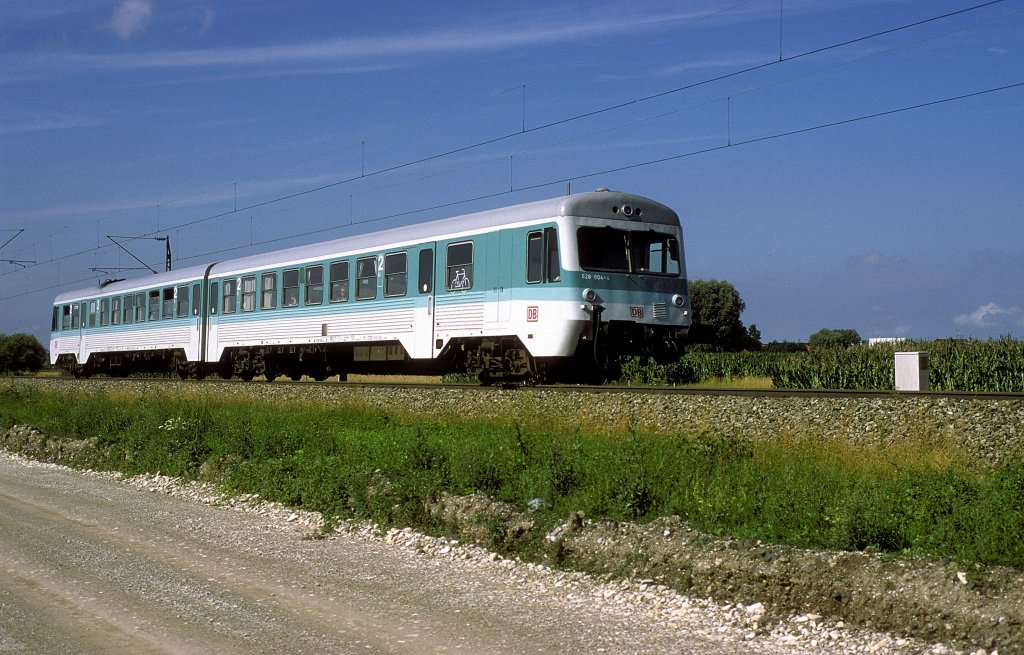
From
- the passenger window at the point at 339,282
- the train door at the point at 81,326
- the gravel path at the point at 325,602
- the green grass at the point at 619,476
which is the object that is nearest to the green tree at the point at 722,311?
the train door at the point at 81,326

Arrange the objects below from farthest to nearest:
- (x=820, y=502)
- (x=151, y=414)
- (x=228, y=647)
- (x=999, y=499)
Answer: (x=151, y=414) < (x=820, y=502) < (x=999, y=499) < (x=228, y=647)

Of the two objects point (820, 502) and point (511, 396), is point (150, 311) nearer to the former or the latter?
point (511, 396)

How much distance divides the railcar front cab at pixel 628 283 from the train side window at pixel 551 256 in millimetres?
266

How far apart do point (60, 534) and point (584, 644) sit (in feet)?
20.6

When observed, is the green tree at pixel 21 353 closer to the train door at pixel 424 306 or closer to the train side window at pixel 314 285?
the train side window at pixel 314 285

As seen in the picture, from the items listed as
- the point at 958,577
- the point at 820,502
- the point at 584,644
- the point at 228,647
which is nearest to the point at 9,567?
the point at 228,647

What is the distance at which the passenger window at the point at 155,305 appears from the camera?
3352cm

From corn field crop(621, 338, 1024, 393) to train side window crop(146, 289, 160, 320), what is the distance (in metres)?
15.2

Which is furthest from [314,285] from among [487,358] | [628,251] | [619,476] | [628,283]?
[619,476]

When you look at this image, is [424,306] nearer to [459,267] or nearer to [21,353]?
[459,267]

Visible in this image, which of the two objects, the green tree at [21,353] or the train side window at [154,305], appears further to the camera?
the green tree at [21,353]

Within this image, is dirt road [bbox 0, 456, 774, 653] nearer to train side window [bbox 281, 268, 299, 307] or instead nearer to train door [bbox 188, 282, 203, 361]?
train side window [bbox 281, 268, 299, 307]

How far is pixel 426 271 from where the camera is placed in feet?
67.4

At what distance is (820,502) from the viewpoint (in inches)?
340
